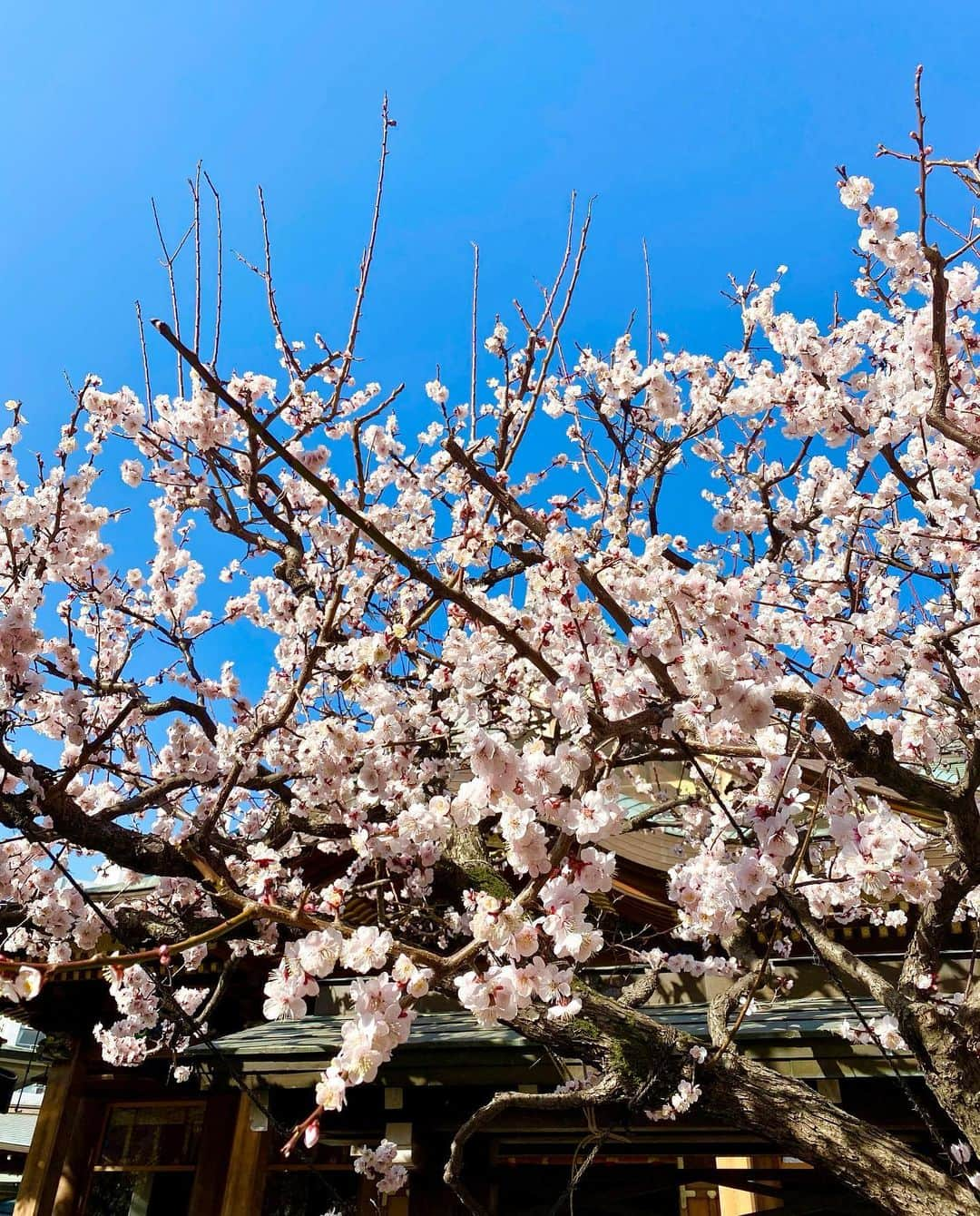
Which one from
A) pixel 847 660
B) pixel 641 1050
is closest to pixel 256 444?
pixel 847 660

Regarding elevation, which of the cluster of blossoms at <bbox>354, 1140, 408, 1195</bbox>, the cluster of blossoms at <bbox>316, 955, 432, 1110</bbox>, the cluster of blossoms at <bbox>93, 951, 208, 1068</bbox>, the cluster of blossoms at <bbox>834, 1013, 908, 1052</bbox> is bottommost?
the cluster of blossoms at <bbox>354, 1140, 408, 1195</bbox>

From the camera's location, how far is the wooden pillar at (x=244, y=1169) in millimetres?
6371

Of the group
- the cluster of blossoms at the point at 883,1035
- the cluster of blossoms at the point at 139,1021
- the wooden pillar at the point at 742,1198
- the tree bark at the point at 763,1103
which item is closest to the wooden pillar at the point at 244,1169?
the cluster of blossoms at the point at 139,1021

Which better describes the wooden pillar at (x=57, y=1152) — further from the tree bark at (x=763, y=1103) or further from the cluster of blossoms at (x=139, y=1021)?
the tree bark at (x=763, y=1103)

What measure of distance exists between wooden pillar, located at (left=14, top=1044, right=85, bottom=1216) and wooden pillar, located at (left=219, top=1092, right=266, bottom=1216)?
1.93 m

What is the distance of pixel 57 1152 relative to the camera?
8.00m

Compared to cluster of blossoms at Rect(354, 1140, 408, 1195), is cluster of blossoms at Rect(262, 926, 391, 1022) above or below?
above

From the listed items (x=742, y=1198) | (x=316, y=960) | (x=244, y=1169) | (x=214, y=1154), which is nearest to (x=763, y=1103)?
(x=316, y=960)

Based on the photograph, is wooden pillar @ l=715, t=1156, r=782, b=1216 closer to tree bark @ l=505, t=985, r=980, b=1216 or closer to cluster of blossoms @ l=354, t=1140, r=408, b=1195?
cluster of blossoms @ l=354, t=1140, r=408, b=1195

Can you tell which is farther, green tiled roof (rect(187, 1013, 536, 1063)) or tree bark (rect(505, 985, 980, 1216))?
green tiled roof (rect(187, 1013, 536, 1063))

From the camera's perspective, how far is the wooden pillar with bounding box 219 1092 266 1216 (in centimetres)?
637

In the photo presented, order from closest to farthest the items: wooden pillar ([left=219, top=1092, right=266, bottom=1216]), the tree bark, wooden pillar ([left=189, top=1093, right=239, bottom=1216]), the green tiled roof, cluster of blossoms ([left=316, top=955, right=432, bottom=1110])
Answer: cluster of blossoms ([left=316, top=955, right=432, bottom=1110]) → the tree bark → the green tiled roof → wooden pillar ([left=219, top=1092, right=266, bottom=1216]) → wooden pillar ([left=189, top=1093, right=239, bottom=1216])

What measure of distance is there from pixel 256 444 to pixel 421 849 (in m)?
3.01

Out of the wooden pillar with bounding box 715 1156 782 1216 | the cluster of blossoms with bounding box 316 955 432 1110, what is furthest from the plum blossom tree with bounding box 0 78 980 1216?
the wooden pillar with bounding box 715 1156 782 1216
